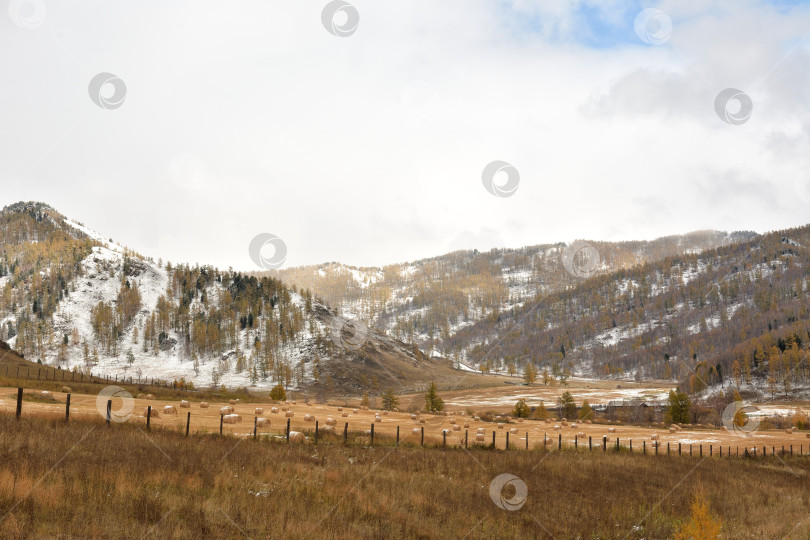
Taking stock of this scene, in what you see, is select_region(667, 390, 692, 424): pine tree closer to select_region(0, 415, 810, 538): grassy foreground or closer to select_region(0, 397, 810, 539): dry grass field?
select_region(0, 397, 810, 539): dry grass field

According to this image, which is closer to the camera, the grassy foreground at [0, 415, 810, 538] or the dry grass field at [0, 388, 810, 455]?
the grassy foreground at [0, 415, 810, 538]

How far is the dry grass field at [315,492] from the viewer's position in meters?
13.0

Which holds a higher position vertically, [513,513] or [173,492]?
[173,492]

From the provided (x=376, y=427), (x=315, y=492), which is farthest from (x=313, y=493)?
(x=376, y=427)

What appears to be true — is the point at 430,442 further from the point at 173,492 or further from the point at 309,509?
the point at 173,492

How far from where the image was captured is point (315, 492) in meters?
17.8

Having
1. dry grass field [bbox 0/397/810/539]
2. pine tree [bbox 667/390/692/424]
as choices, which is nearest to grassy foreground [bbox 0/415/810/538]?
dry grass field [bbox 0/397/810/539]

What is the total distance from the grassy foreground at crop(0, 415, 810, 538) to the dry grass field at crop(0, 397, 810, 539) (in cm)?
6

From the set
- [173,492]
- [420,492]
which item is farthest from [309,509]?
[420,492]

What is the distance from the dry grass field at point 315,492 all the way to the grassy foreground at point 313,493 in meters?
0.06

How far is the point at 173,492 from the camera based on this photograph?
1496 centimetres

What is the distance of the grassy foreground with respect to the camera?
12938mm

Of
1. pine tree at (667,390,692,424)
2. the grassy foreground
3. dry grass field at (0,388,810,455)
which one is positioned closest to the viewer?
the grassy foreground

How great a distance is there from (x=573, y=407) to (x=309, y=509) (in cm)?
10870
